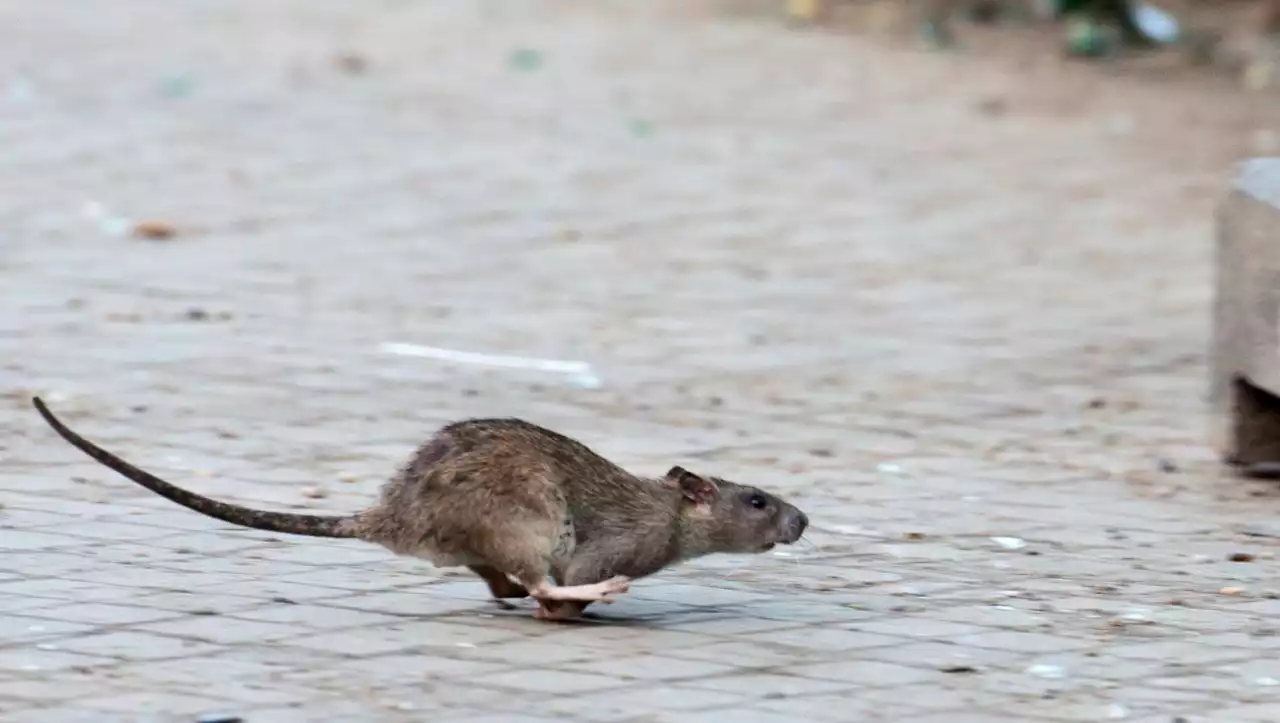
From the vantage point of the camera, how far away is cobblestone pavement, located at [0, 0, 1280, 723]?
485cm

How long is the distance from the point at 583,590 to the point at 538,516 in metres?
0.19

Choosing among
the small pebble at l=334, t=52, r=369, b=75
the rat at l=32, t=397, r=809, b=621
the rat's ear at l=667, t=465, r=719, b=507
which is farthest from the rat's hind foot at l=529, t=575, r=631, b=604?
the small pebble at l=334, t=52, r=369, b=75

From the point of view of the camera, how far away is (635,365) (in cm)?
870

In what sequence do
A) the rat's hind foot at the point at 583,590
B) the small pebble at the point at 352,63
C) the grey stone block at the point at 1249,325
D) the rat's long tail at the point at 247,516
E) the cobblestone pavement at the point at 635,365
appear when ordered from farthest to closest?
1. the small pebble at the point at 352,63
2. the grey stone block at the point at 1249,325
3. the rat's long tail at the point at 247,516
4. the rat's hind foot at the point at 583,590
5. the cobblestone pavement at the point at 635,365

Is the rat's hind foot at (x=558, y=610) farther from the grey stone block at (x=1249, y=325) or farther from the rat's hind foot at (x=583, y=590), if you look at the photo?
the grey stone block at (x=1249, y=325)

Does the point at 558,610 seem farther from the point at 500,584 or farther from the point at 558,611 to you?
the point at 500,584

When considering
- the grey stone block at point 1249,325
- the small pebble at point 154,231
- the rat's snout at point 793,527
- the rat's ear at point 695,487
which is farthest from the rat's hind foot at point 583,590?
the small pebble at point 154,231

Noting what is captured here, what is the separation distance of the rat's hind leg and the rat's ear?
1.40 ft

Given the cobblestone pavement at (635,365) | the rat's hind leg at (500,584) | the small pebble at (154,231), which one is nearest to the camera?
the cobblestone pavement at (635,365)

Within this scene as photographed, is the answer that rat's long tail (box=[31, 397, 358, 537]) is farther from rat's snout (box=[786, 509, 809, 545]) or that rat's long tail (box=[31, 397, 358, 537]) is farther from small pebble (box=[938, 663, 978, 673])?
small pebble (box=[938, 663, 978, 673])

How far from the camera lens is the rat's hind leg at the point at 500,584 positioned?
5277 mm

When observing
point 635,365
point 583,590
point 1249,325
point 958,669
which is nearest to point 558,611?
point 583,590

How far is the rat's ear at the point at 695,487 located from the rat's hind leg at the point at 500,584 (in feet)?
1.40

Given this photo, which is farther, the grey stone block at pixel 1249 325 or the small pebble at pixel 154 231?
the small pebble at pixel 154 231
